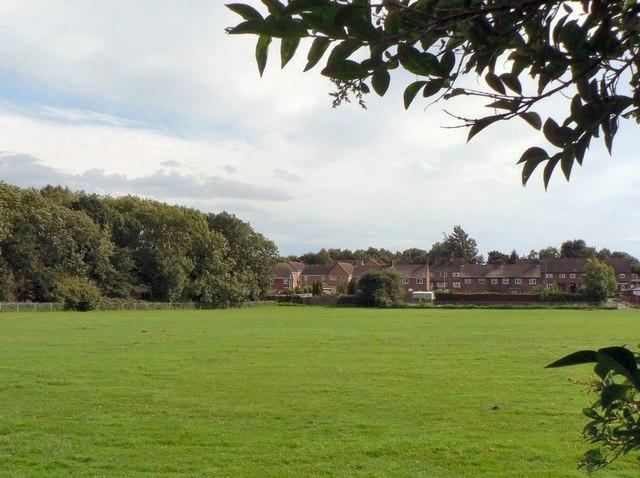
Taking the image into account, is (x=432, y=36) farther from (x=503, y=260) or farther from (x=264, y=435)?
(x=503, y=260)

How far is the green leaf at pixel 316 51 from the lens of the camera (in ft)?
5.24

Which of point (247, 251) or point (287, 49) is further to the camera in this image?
point (247, 251)

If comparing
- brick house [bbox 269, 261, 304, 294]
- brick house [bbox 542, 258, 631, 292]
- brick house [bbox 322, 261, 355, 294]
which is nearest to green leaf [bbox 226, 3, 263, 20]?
brick house [bbox 542, 258, 631, 292]

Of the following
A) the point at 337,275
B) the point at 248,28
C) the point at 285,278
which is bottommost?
the point at 248,28

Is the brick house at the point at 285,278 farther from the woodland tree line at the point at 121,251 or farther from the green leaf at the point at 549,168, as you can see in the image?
the green leaf at the point at 549,168

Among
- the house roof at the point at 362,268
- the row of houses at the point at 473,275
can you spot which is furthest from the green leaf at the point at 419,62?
the house roof at the point at 362,268

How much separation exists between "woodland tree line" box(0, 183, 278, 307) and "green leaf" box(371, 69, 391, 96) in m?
70.5

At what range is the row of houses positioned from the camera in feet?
415

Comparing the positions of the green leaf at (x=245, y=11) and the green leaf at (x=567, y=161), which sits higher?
the green leaf at (x=245, y=11)

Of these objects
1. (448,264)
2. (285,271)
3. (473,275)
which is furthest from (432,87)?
(285,271)

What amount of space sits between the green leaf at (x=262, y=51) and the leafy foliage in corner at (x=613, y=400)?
3.15ft

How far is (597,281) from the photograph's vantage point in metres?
87.4

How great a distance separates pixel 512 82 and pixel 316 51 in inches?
24.1

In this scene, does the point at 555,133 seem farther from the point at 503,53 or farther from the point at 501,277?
the point at 501,277
